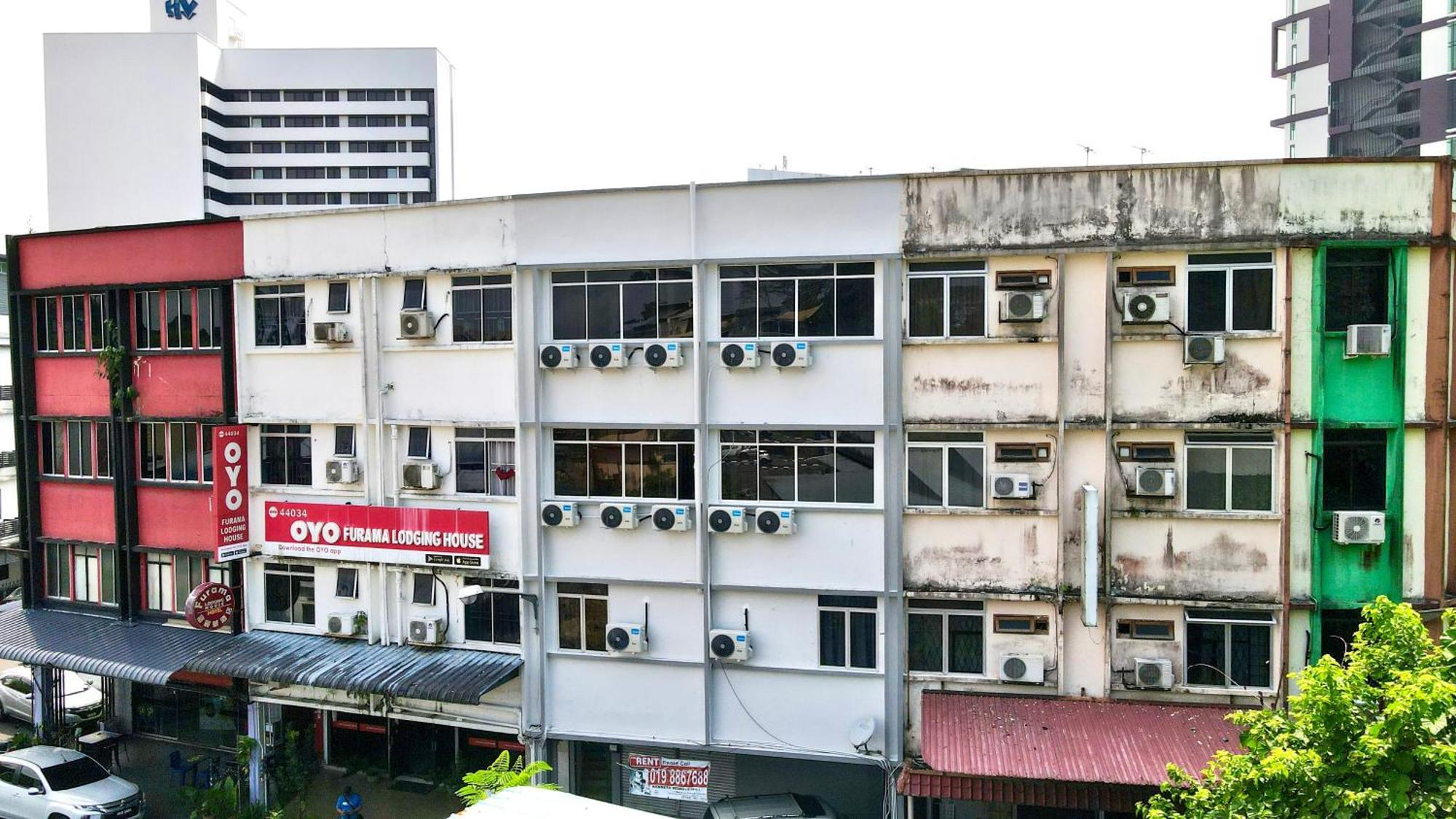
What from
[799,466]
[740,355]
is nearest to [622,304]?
[740,355]

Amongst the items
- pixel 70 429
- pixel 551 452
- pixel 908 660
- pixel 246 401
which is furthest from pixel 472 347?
pixel 70 429

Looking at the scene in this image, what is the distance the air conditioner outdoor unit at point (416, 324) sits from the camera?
1416cm

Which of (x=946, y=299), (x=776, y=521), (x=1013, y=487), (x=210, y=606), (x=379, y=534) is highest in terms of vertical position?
(x=946, y=299)

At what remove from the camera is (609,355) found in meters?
13.4

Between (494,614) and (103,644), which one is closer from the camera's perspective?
(494,614)

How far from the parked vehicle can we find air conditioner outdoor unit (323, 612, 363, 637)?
6.80 metres

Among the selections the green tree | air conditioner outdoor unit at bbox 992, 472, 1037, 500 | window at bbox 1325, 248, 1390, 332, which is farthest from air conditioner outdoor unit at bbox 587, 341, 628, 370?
window at bbox 1325, 248, 1390, 332

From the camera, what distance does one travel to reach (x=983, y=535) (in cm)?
1250

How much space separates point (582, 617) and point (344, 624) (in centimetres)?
445

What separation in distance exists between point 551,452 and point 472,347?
84.2 inches

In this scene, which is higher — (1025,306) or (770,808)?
(1025,306)

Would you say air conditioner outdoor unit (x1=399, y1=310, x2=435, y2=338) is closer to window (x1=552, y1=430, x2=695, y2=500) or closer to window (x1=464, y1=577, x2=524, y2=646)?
window (x1=552, y1=430, x2=695, y2=500)

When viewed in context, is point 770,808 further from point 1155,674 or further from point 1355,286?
point 1355,286

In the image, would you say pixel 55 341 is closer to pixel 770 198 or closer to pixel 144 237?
pixel 144 237
